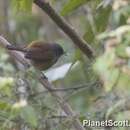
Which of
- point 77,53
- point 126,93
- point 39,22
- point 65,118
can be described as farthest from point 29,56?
point 39,22

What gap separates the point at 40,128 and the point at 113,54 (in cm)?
89

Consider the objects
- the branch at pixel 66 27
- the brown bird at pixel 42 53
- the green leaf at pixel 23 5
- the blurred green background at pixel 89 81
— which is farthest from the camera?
the brown bird at pixel 42 53

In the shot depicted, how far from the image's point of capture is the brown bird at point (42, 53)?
3.63 metres

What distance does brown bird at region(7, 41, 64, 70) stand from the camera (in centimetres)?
363

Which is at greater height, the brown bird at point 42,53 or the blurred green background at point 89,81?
the brown bird at point 42,53

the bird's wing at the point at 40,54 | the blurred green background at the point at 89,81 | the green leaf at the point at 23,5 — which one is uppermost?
the bird's wing at the point at 40,54

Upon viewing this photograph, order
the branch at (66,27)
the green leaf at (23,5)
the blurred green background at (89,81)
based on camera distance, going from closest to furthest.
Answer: the blurred green background at (89,81), the branch at (66,27), the green leaf at (23,5)

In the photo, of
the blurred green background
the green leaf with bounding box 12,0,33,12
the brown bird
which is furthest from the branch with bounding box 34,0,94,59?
the brown bird

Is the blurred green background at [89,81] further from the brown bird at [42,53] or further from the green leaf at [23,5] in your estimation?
the brown bird at [42,53]

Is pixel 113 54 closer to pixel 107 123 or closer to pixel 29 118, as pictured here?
pixel 29 118

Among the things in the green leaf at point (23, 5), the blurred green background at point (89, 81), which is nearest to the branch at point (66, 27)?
the blurred green background at point (89, 81)

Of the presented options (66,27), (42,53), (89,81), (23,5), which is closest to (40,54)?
(42,53)

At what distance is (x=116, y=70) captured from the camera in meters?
1.31

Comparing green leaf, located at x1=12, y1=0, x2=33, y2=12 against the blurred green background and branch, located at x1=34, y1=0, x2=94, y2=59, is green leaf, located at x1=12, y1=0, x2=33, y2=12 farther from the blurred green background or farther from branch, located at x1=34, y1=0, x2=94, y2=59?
branch, located at x1=34, y1=0, x2=94, y2=59
